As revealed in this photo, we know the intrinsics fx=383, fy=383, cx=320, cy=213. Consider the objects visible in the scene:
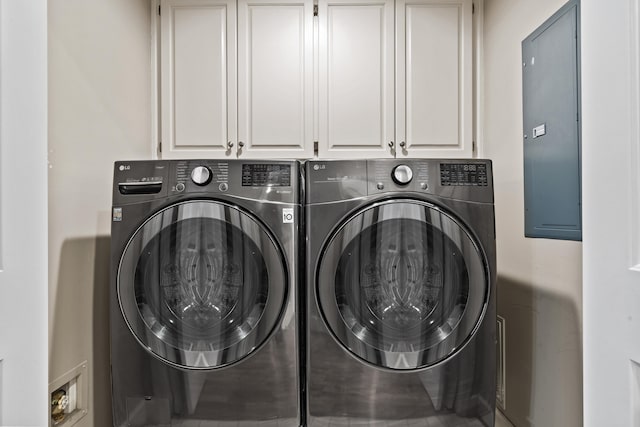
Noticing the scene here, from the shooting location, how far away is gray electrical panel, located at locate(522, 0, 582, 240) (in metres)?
1.21

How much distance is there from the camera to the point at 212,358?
1280mm

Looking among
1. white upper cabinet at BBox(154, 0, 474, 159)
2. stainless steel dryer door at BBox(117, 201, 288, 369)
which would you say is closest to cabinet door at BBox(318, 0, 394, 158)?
white upper cabinet at BBox(154, 0, 474, 159)

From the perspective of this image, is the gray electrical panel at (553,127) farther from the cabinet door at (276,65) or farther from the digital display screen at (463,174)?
the cabinet door at (276,65)

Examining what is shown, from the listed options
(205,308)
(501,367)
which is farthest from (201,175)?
(501,367)

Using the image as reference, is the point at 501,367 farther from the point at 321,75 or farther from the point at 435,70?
the point at 321,75

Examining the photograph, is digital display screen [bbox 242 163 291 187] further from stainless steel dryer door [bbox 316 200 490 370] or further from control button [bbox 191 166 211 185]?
stainless steel dryer door [bbox 316 200 490 370]

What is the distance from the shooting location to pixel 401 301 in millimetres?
1299

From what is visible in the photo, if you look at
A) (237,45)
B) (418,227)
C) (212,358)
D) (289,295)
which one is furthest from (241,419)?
(237,45)

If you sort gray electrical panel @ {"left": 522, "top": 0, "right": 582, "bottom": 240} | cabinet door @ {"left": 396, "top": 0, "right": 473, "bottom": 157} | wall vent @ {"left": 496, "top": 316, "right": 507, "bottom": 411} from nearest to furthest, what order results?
gray electrical panel @ {"left": 522, "top": 0, "right": 582, "bottom": 240}, wall vent @ {"left": 496, "top": 316, "right": 507, "bottom": 411}, cabinet door @ {"left": 396, "top": 0, "right": 473, "bottom": 157}

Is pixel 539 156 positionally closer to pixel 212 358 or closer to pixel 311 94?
pixel 311 94

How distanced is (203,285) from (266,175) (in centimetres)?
43

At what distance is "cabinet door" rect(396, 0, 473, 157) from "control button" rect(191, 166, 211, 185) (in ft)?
3.36

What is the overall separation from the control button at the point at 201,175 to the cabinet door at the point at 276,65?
24.8 inches
